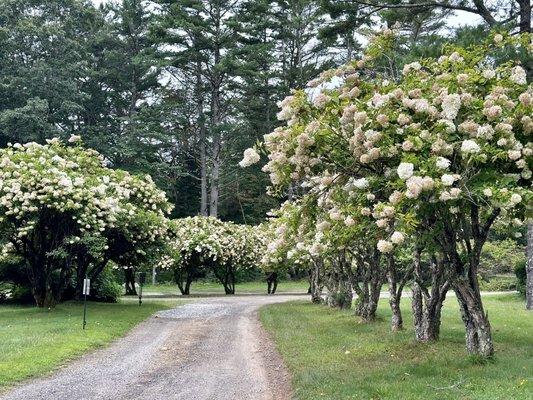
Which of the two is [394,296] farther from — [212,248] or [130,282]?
[130,282]

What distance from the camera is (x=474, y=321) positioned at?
10133mm

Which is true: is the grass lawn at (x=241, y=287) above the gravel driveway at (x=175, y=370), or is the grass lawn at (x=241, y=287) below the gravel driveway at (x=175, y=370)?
above

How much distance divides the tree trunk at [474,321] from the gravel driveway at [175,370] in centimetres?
315

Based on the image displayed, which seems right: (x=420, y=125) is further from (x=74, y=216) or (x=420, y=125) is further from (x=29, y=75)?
(x=29, y=75)

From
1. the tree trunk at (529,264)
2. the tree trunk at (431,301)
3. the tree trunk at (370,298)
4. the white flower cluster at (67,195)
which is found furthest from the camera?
the tree trunk at (529,264)

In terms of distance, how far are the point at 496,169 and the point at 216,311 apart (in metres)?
15.6

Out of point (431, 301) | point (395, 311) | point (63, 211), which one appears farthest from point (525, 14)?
point (63, 211)

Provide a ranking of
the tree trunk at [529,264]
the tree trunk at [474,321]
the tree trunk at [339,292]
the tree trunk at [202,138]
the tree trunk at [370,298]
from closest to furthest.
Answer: the tree trunk at [474,321], the tree trunk at [370,298], the tree trunk at [529,264], the tree trunk at [339,292], the tree trunk at [202,138]

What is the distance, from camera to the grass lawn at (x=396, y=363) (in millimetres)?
8133

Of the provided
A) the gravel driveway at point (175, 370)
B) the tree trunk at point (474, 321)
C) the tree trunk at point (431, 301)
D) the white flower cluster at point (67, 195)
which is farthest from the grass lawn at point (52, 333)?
the tree trunk at point (474, 321)

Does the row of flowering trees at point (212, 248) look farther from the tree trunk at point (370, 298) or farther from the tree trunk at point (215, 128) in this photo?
the tree trunk at point (370, 298)

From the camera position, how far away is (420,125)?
8.78 meters

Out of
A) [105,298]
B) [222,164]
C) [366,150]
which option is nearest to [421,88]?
[366,150]

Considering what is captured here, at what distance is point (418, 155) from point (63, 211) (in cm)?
1345
